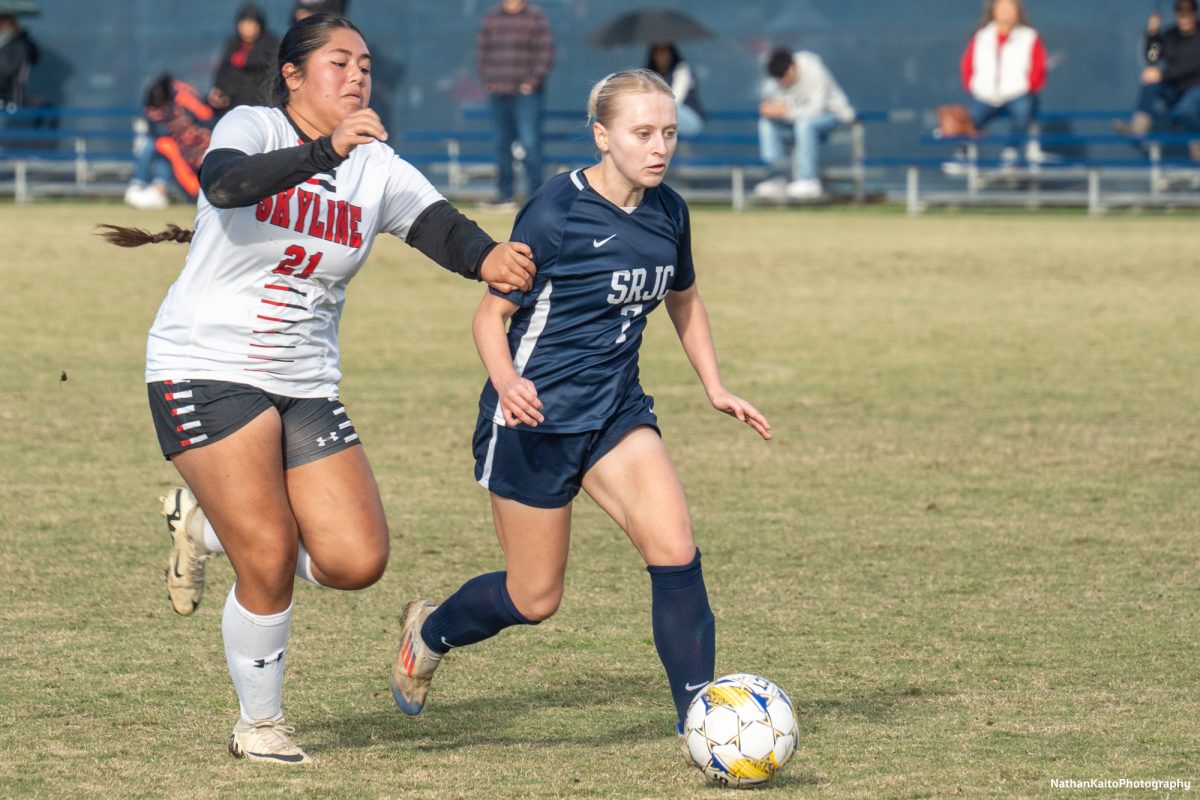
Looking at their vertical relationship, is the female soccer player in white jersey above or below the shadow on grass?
above

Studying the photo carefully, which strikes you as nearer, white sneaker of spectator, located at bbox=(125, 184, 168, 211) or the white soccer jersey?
the white soccer jersey

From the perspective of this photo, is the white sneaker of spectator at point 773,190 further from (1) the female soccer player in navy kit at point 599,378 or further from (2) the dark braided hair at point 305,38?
(2) the dark braided hair at point 305,38

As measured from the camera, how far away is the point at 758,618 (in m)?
6.67

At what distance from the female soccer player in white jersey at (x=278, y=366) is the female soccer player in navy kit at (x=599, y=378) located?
18 cm

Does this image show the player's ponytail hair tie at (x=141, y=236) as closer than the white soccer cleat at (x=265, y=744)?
No

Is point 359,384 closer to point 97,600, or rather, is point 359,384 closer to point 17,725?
point 97,600

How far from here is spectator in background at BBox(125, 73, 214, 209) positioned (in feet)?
75.5

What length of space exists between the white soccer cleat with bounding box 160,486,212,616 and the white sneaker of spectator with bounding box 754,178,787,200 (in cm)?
1777

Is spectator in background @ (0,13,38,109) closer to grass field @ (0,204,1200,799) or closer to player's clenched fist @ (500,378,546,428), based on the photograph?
grass field @ (0,204,1200,799)

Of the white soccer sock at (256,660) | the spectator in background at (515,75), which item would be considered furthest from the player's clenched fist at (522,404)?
the spectator in background at (515,75)

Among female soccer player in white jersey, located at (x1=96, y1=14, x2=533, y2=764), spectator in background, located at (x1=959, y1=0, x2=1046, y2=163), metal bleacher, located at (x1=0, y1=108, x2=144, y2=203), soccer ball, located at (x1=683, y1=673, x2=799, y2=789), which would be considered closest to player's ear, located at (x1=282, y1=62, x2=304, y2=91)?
female soccer player in white jersey, located at (x1=96, y1=14, x2=533, y2=764)

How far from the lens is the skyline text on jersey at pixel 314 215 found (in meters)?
4.98

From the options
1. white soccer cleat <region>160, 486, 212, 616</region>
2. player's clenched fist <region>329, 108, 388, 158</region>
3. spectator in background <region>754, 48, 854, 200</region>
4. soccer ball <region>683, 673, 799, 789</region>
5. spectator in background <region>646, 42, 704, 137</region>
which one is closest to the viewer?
player's clenched fist <region>329, 108, 388, 158</region>

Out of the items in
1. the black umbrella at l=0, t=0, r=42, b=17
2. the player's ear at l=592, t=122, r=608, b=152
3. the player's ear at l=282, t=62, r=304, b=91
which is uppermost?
the black umbrella at l=0, t=0, r=42, b=17
